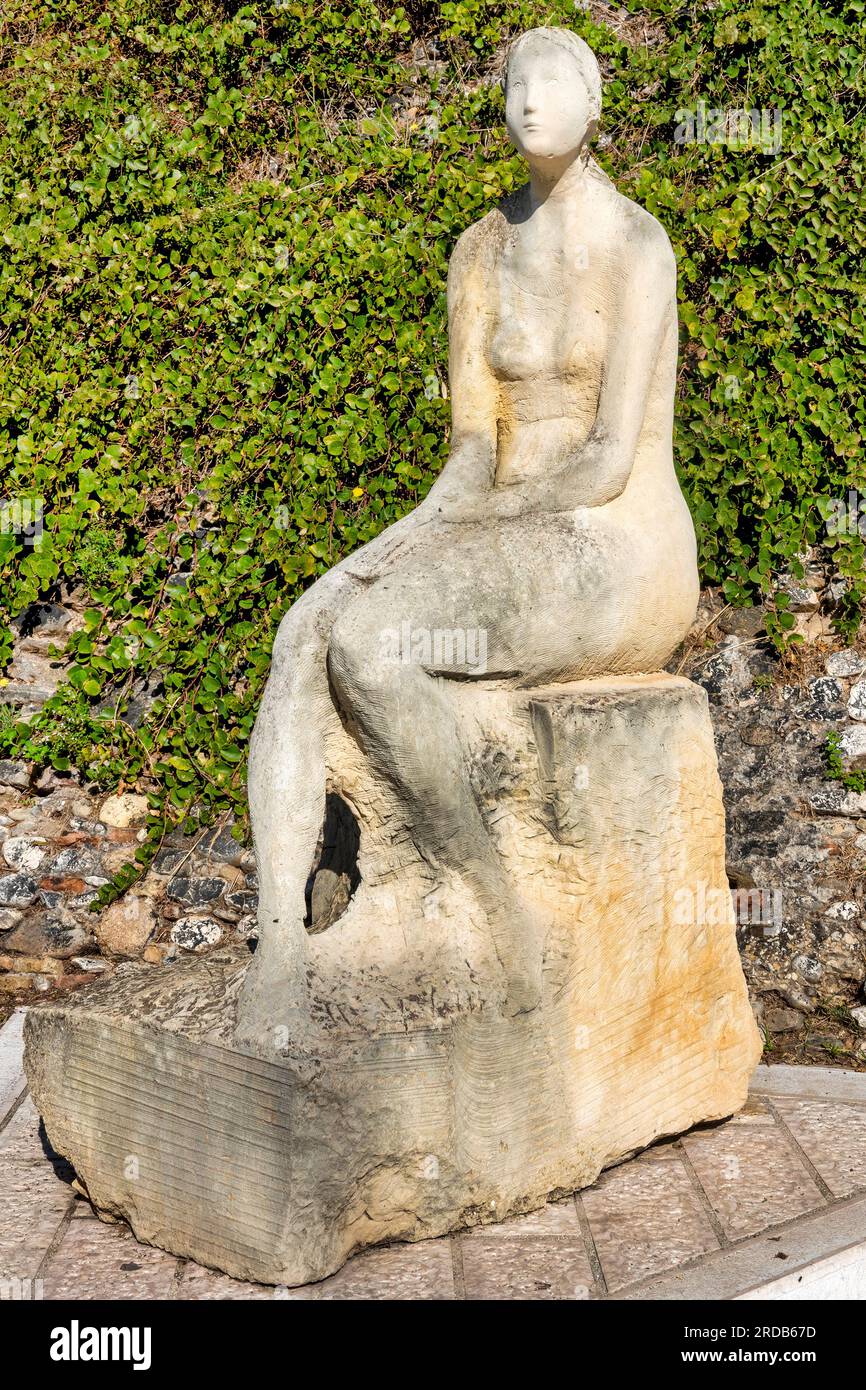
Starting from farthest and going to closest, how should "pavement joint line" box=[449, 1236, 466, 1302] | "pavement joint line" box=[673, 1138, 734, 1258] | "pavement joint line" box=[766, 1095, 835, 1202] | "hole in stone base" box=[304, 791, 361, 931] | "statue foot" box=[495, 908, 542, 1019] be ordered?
"hole in stone base" box=[304, 791, 361, 931]
"pavement joint line" box=[766, 1095, 835, 1202]
"statue foot" box=[495, 908, 542, 1019]
"pavement joint line" box=[673, 1138, 734, 1258]
"pavement joint line" box=[449, 1236, 466, 1302]

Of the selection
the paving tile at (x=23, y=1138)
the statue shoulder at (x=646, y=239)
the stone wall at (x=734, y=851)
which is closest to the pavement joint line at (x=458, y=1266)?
the paving tile at (x=23, y=1138)

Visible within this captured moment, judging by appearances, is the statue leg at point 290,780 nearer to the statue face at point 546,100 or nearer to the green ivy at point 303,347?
the statue face at point 546,100

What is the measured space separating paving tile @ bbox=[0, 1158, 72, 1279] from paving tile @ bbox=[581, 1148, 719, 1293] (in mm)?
1192

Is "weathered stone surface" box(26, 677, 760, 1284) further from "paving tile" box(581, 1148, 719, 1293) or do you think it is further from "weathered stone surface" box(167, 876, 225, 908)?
"weathered stone surface" box(167, 876, 225, 908)

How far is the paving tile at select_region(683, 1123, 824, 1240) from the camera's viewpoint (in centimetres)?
326

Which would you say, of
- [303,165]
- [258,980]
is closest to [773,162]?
[303,165]

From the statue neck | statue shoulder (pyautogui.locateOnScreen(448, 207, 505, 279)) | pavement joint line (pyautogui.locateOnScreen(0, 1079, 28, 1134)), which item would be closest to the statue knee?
statue shoulder (pyautogui.locateOnScreen(448, 207, 505, 279))

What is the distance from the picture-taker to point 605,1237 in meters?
3.17

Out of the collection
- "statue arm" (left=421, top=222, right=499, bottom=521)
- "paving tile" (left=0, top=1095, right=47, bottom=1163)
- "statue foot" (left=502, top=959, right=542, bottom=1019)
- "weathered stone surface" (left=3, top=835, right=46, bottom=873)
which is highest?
"statue arm" (left=421, top=222, right=499, bottom=521)

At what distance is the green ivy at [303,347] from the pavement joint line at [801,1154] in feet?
6.09

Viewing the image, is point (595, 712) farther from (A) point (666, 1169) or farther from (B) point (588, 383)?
(A) point (666, 1169)

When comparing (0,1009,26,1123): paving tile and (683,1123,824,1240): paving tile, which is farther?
(0,1009,26,1123): paving tile

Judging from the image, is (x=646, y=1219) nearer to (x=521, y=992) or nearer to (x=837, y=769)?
(x=521, y=992)

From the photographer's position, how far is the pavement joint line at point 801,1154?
133 inches
